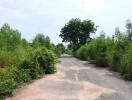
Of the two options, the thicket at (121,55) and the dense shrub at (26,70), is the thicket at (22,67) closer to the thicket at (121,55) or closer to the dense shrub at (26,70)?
the dense shrub at (26,70)

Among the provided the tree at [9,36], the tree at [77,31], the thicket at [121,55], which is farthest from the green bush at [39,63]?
the tree at [77,31]

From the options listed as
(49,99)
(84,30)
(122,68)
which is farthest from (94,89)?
(84,30)

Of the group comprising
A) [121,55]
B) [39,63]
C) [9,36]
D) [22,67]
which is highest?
[9,36]

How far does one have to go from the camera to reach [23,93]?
51.1 ft

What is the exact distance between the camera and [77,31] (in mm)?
108375

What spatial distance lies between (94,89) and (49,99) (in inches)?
147

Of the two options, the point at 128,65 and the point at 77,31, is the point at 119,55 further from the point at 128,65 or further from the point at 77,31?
the point at 77,31

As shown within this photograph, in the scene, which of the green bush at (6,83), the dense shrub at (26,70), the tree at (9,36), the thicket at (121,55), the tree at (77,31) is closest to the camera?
the green bush at (6,83)

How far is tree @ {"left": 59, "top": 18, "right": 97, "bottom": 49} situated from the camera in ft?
354

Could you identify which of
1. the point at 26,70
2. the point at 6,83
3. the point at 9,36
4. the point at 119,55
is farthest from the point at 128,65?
the point at 9,36

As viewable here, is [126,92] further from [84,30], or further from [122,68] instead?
[84,30]

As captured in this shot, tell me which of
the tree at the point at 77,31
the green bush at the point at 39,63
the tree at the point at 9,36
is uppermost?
the tree at the point at 77,31

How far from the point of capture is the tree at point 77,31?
108000mm

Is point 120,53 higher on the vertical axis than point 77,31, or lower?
lower
